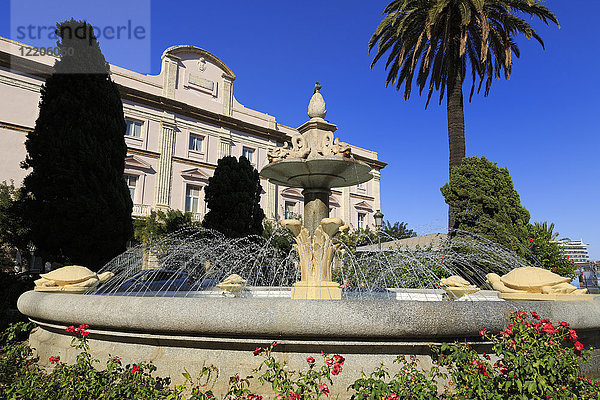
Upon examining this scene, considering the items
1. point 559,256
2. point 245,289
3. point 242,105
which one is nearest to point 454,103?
point 559,256

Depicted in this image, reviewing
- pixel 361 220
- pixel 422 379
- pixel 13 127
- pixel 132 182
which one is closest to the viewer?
pixel 422 379

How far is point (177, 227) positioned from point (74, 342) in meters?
17.6

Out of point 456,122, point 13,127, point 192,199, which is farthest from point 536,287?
point 13,127

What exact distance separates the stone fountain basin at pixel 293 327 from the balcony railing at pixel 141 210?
63.7 feet

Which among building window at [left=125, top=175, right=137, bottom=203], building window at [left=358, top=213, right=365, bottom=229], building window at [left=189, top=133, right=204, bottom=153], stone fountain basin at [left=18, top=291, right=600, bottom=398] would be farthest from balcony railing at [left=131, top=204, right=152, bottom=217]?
stone fountain basin at [left=18, top=291, right=600, bottom=398]

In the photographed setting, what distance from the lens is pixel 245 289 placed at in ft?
26.6

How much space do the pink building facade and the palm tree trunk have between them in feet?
29.2

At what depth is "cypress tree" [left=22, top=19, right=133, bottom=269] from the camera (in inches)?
449

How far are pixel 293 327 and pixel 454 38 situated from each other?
15573 millimetres

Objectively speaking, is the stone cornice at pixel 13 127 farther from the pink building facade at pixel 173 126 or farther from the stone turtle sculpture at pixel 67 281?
the stone turtle sculpture at pixel 67 281

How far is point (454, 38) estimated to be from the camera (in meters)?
14.9

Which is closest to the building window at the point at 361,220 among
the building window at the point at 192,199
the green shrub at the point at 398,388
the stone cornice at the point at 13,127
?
the building window at the point at 192,199

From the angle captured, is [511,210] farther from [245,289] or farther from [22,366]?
[22,366]

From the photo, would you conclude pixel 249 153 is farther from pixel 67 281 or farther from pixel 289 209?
pixel 67 281
